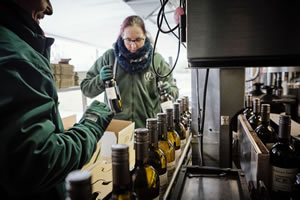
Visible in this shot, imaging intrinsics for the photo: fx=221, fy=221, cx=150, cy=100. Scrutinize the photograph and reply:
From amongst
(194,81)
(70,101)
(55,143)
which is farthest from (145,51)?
(70,101)

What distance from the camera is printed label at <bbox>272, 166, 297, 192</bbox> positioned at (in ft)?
2.02

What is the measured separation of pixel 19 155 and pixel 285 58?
66 centimetres

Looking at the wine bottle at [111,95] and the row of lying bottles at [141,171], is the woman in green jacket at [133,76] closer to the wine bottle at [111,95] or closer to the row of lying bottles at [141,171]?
the wine bottle at [111,95]

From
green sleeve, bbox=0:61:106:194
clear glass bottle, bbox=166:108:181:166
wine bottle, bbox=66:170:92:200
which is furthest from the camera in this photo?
clear glass bottle, bbox=166:108:181:166

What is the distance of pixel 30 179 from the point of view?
0.57m

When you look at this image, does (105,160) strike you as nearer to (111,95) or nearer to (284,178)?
(111,95)

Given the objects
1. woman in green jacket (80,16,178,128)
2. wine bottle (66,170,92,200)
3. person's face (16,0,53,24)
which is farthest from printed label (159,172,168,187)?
woman in green jacket (80,16,178,128)

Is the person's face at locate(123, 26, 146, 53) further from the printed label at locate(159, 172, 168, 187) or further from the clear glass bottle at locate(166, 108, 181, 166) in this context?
the printed label at locate(159, 172, 168, 187)

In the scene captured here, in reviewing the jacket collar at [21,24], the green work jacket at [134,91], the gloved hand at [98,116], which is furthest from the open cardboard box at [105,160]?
the jacket collar at [21,24]

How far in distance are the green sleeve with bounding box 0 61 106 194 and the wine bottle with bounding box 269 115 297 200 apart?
0.61 meters

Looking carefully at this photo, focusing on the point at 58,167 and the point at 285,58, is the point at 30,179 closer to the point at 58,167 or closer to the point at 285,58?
the point at 58,167

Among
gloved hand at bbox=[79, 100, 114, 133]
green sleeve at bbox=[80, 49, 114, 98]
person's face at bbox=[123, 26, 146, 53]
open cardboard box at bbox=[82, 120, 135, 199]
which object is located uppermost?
person's face at bbox=[123, 26, 146, 53]

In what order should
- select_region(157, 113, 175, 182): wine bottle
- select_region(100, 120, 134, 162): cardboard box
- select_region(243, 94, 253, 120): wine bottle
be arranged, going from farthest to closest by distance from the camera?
select_region(243, 94, 253, 120): wine bottle, select_region(100, 120, 134, 162): cardboard box, select_region(157, 113, 175, 182): wine bottle

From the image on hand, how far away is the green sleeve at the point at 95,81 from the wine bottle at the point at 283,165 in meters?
→ 1.32
